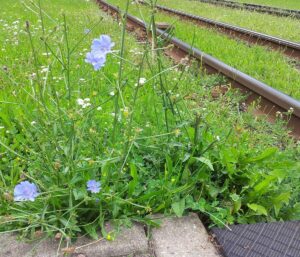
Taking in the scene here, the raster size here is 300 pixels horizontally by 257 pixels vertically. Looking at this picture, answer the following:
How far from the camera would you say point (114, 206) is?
2.04 metres

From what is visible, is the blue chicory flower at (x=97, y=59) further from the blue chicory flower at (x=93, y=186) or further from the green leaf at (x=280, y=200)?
the green leaf at (x=280, y=200)

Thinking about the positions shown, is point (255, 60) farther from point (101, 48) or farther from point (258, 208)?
point (101, 48)

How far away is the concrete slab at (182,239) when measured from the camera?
188 centimetres

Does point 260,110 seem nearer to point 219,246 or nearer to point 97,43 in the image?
point 219,246

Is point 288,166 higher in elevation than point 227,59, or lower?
higher

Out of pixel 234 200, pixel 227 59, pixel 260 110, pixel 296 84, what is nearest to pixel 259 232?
pixel 234 200

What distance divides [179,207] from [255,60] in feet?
12.6

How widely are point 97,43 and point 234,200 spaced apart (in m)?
1.08

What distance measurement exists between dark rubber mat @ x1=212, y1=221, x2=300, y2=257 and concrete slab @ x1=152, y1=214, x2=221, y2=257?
78 millimetres

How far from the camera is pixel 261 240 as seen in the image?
1.98 meters

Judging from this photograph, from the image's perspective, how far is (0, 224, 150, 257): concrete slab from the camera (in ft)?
6.07

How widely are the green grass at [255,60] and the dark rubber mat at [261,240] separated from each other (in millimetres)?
2223

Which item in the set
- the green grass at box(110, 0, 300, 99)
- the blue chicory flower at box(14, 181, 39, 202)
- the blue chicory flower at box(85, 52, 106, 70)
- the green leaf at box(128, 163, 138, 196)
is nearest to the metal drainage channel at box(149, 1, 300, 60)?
the green grass at box(110, 0, 300, 99)

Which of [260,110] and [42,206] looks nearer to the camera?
[42,206]
